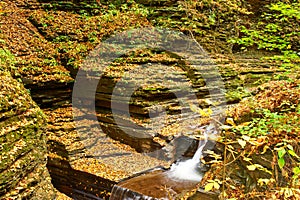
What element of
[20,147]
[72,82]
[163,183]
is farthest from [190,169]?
[72,82]

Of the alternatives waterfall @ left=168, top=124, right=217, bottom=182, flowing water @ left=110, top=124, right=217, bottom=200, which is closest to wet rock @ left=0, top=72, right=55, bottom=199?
flowing water @ left=110, top=124, right=217, bottom=200

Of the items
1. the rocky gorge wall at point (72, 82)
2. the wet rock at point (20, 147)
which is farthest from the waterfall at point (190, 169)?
the wet rock at point (20, 147)

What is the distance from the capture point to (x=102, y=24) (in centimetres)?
938

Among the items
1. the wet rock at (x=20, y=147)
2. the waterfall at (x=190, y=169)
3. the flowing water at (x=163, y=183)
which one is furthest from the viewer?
Answer: the waterfall at (x=190, y=169)

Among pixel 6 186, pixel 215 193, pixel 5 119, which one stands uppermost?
pixel 5 119

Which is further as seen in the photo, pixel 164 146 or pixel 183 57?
pixel 183 57

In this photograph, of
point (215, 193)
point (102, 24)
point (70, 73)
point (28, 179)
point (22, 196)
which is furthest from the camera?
point (102, 24)

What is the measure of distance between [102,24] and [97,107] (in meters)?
3.39

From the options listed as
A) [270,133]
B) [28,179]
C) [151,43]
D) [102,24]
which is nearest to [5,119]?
[28,179]

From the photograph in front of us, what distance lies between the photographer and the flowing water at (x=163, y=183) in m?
5.36

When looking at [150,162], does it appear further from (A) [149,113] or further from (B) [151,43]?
(B) [151,43]

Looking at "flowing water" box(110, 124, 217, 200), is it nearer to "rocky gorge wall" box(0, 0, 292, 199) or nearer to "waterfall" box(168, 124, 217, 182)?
"waterfall" box(168, 124, 217, 182)

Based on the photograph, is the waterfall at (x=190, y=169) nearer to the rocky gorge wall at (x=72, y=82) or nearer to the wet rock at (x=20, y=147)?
the rocky gorge wall at (x=72, y=82)

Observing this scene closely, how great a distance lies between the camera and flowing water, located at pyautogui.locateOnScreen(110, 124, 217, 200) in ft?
17.6
